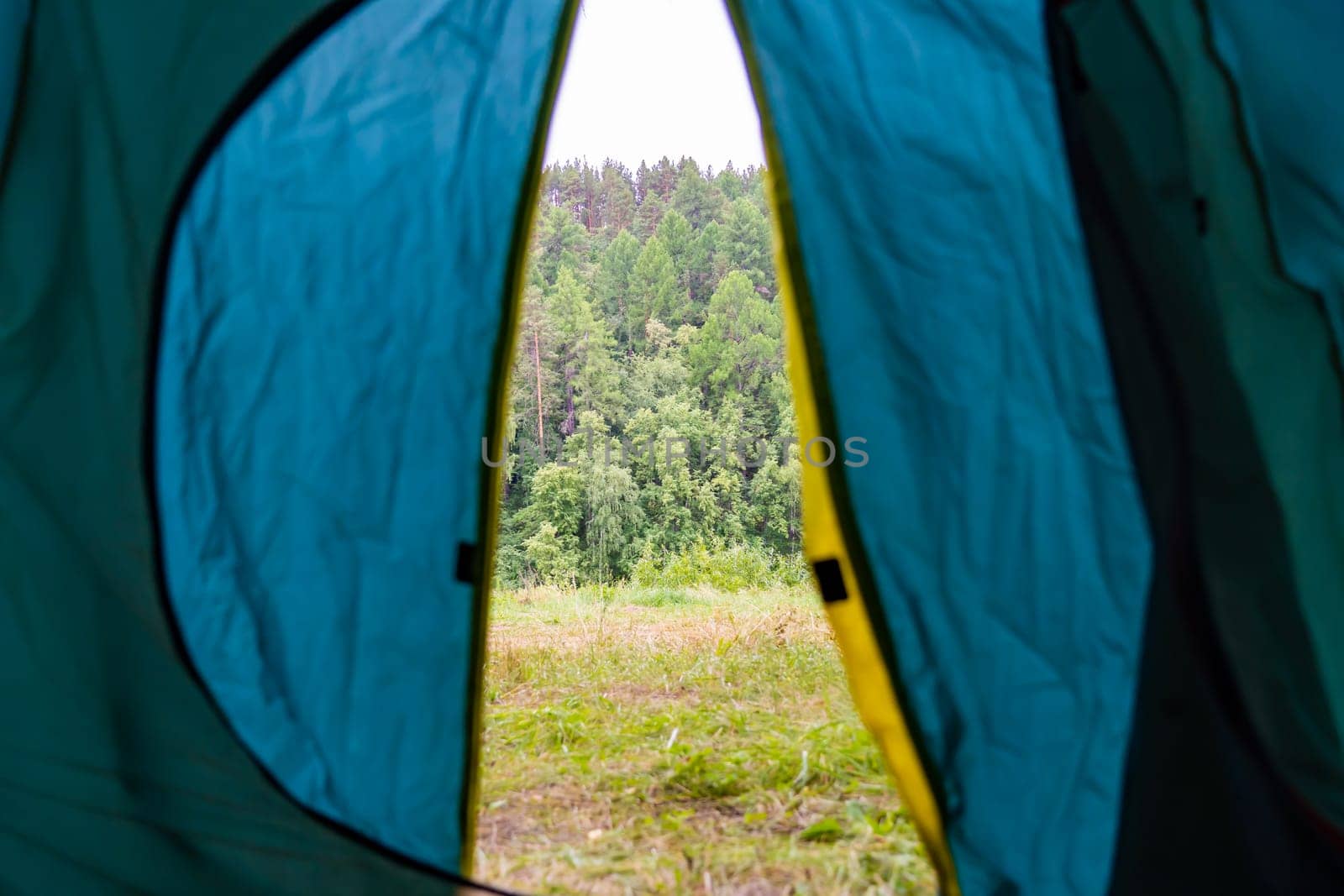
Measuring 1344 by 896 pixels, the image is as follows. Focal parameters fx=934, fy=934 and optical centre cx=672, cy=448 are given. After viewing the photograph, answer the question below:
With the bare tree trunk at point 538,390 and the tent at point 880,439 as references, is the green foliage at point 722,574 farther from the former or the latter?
the bare tree trunk at point 538,390

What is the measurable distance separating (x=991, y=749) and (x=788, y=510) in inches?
712

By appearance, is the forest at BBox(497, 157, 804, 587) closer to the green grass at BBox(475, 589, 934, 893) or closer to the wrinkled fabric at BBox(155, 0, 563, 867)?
the green grass at BBox(475, 589, 934, 893)

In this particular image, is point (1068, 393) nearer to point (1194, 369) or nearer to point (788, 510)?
point (1194, 369)

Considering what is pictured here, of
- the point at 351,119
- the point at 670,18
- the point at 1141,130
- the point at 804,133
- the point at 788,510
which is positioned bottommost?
the point at 788,510

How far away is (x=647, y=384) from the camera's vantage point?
23.5 metres

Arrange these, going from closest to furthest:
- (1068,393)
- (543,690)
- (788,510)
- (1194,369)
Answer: (1194,369)
(1068,393)
(543,690)
(788,510)

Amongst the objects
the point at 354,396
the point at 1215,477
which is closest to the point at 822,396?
the point at 1215,477

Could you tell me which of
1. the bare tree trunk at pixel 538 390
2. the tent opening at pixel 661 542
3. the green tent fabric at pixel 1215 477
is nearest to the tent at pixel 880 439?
the green tent fabric at pixel 1215 477

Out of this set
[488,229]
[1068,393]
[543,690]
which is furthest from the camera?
[543,690]

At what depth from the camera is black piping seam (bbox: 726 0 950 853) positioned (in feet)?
3.21

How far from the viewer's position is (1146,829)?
34.4 inches

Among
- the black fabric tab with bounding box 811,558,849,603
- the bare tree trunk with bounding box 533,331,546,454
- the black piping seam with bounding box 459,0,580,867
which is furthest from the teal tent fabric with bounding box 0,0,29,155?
the bare tree trunk with bounding box 533,331,546,454

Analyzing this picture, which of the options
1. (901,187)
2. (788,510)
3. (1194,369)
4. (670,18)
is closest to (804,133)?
(901,187)

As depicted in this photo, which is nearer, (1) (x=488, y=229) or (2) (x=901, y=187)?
(2) (x=901, y=187)
